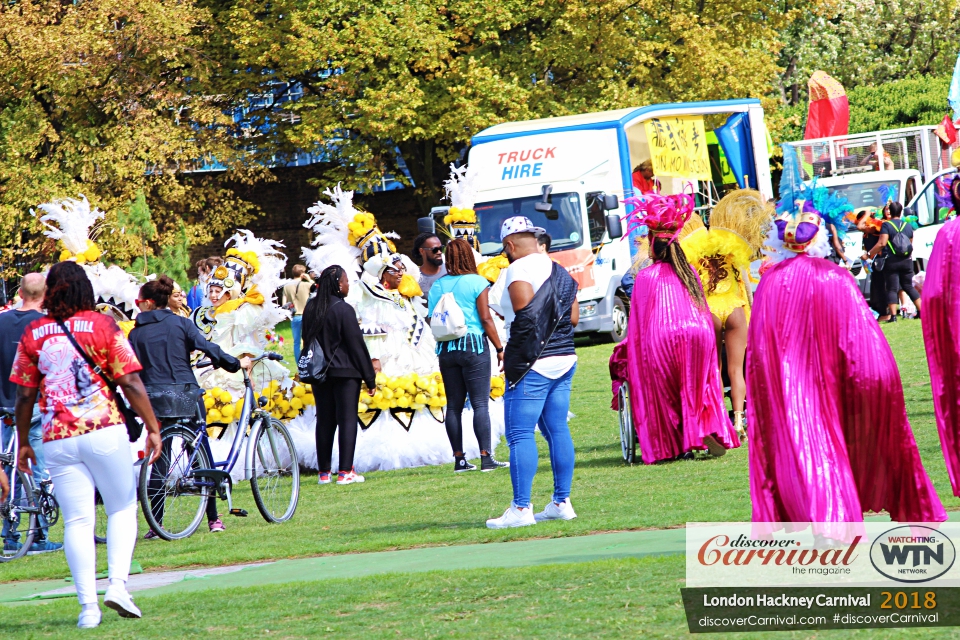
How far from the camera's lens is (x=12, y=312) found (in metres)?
9.55

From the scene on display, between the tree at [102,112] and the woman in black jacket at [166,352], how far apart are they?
16.2 meters

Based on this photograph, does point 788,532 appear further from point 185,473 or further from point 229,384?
point 229,384

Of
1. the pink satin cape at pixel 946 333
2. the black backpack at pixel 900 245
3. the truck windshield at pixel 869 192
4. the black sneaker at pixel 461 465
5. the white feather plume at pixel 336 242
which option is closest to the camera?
the pink satin cape at pixel 946 333

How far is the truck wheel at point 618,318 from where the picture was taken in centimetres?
2198

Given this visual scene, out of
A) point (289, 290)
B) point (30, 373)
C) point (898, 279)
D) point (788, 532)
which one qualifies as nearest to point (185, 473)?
point (30, 373)

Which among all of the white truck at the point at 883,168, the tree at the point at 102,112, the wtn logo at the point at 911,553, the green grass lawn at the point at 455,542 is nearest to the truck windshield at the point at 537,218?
the white truck at the point at 883,168

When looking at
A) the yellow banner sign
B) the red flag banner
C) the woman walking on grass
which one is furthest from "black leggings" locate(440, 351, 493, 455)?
the red flag banner

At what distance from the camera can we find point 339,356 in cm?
1148

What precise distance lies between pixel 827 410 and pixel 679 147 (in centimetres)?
1688

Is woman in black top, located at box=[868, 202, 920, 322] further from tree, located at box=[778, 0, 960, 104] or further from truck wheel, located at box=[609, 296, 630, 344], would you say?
tree, located at box=[778, 0, 960, 104]

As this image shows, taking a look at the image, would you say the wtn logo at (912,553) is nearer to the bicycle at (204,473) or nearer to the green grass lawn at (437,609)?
the green grass lawn at (437,609)

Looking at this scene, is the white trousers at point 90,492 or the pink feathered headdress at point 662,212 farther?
the pink feathered headdress at point 662,212

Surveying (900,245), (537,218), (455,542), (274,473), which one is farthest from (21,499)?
(900,245)

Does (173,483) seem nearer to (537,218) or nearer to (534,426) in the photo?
(534,426)
